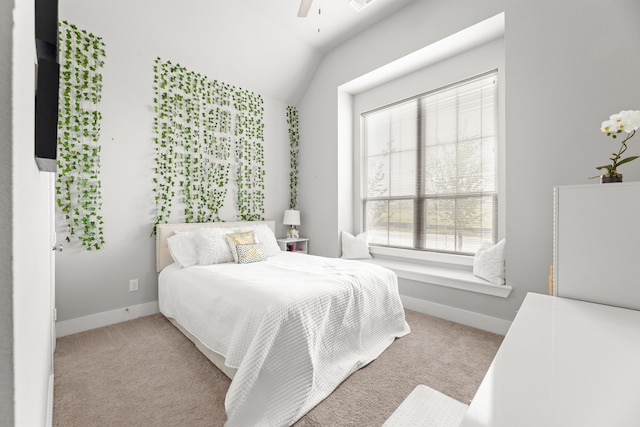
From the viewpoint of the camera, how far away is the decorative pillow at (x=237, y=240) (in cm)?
291

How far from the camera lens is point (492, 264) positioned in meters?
2.67

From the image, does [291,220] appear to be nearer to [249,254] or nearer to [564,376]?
[249,254]

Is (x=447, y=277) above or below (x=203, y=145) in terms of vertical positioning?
below

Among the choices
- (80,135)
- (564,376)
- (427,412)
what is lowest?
(427,412)

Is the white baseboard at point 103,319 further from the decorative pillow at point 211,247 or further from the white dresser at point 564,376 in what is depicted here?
the white dresser at point 564,376

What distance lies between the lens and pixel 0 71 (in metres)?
0.29

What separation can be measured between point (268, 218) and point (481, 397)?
3744 millimetres

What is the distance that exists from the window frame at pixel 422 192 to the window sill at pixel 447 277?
0.43ft

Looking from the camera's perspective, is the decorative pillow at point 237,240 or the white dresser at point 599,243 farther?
the decorative pillow at point 237,240

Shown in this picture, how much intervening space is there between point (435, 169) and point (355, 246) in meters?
1.42

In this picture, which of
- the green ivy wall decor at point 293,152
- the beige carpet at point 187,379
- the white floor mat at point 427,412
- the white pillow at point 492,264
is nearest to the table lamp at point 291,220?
the green ivy wall decor at point 293,152

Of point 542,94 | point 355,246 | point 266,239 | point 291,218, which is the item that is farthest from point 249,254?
point 542,94

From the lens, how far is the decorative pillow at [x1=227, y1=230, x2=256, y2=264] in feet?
9.55

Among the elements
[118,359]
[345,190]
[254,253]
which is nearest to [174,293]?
Answer: [118,359]
